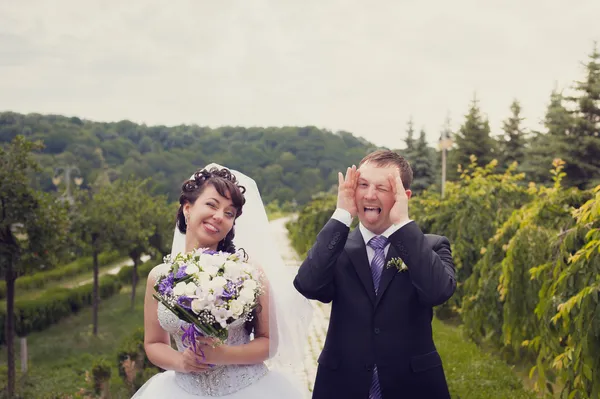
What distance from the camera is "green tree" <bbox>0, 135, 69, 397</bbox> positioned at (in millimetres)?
8211

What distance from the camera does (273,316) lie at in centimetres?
295

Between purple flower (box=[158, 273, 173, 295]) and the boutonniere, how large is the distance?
3.17 ft

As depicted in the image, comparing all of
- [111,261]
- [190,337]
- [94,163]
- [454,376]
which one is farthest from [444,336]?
[94,163]

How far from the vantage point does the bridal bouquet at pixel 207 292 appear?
7.79 ft

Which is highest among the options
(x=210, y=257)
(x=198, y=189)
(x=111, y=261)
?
(x=198, y=189)

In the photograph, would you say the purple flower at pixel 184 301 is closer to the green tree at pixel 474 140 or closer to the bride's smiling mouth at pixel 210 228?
the bride's smiling mouth at pixel 210 228

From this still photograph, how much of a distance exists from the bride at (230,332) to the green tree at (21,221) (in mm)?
6151

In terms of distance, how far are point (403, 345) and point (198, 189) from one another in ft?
4.20

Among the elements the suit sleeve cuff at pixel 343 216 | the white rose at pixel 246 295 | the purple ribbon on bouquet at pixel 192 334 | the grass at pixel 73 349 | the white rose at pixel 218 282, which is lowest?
the grass at pixel 73 349

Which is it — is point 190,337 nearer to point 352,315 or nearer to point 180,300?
point 180,300

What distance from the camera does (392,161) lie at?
8.39ft

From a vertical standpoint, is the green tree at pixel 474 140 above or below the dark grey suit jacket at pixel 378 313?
above

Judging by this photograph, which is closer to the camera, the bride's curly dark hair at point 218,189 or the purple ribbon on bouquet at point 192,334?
the purple ribbon on bouquet at point 192,334

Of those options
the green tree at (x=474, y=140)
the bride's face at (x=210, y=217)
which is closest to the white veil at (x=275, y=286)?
the bride's face at (x=210, y=217)
